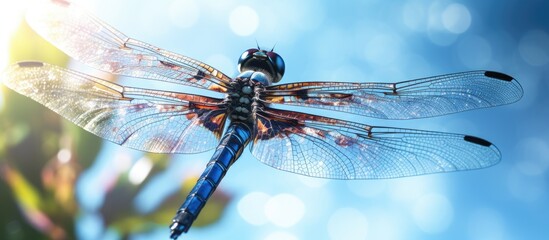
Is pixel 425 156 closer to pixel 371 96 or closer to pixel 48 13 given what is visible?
pixel 371 96

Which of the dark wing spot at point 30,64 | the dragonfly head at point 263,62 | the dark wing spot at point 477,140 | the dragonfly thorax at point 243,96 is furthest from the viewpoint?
the dragonfly head at point 263,62

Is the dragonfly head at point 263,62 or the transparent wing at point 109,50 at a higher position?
the dragonfly head at point 263,62

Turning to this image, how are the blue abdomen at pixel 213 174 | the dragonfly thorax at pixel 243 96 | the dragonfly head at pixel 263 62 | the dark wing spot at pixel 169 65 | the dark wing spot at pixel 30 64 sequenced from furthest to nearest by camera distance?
the dragonfly head at pixel 263 62
the dark wing spot at pixel 169 65
the dragonfly thorax at pixel 243 96
the dark wing spot at pixel 30 64
the blue abdomen at pixel 213 174

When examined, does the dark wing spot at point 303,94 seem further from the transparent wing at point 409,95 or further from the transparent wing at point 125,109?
the transparent wing at point 125,109

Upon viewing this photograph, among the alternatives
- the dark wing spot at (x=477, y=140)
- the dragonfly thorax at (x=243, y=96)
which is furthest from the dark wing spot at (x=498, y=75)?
the dragonfly thorax at (x=243, y=96)

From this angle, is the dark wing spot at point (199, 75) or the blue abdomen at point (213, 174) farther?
the dark wing spot at point (199, 75)

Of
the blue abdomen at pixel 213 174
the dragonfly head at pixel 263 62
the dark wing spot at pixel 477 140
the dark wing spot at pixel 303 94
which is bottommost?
the blue abdomen at pixel 213 174

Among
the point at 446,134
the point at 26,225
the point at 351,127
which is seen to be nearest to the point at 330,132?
the point at 351,127
